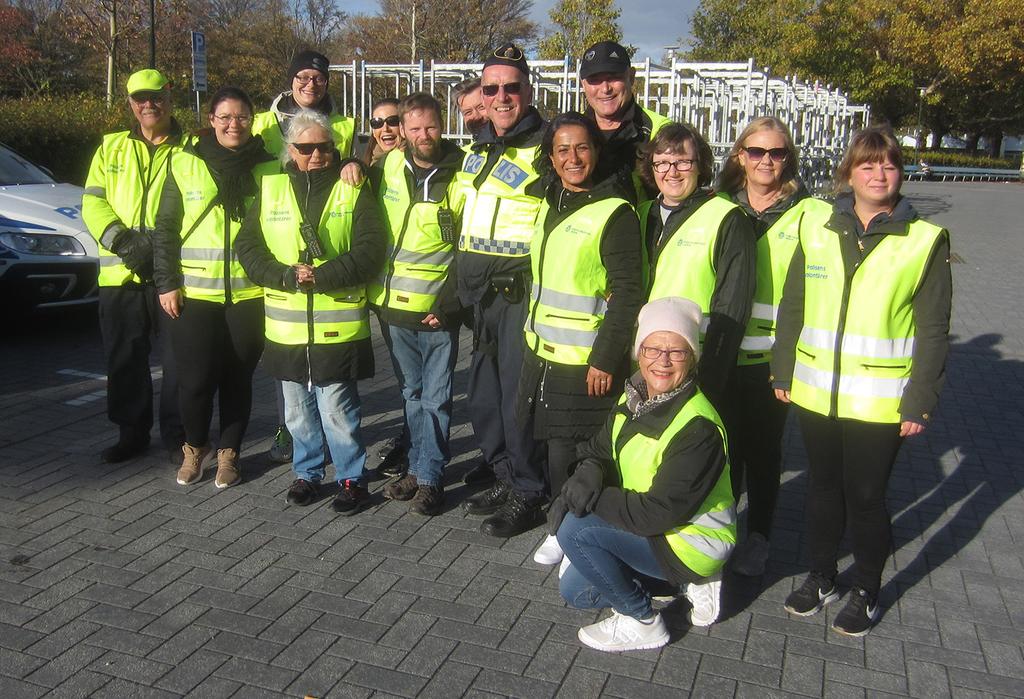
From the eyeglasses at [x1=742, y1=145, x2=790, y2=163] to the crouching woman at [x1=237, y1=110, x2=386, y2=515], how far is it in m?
1.76

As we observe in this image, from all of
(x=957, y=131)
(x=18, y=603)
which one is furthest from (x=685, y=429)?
(x=957, y=131)

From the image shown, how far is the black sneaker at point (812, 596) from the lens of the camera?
3701mm

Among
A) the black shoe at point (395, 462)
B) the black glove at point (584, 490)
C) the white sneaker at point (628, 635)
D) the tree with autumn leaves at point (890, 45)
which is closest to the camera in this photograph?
the black glove at point (584, 490)

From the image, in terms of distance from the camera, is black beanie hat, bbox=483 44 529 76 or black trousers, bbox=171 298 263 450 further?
black trousers, bbox=171 298 263 450

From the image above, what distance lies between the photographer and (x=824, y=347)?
11.3 ft

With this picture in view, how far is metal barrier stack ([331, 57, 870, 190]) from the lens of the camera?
14602mm

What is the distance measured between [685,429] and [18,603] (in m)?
2.67

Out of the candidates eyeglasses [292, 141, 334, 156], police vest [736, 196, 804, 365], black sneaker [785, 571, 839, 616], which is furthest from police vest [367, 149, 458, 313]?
black sneaker [785, 571, 839, 616]

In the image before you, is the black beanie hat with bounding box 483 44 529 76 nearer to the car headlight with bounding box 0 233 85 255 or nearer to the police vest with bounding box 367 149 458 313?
the police vest with bounding box 367 149 458 313

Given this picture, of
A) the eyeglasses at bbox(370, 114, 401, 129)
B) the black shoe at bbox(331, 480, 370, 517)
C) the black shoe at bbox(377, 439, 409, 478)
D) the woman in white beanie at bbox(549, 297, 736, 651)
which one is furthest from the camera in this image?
the eyeglasses at bbox(370, 114, 401, 129)

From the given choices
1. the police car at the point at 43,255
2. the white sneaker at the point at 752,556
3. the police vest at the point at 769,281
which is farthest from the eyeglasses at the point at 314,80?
the police car at the point at 43,255

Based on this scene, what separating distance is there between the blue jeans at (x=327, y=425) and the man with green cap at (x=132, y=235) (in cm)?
92

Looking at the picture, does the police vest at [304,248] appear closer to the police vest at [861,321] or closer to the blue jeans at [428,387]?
the blue jeans at [428,387]

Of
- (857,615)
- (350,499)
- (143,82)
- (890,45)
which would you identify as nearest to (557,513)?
(857,615)
